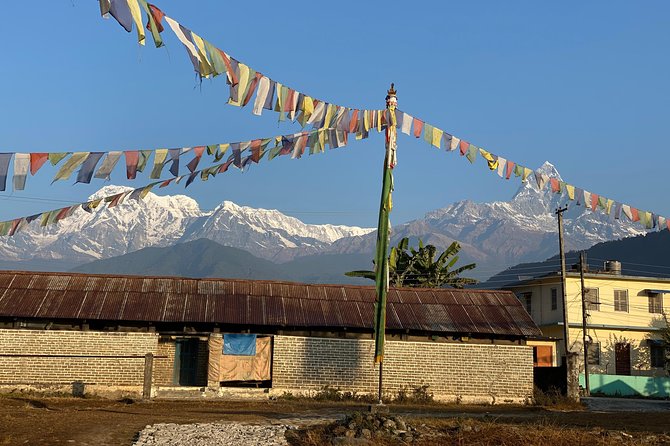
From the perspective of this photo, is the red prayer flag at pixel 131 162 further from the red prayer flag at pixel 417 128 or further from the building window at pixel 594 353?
the building window at pixel 594 353

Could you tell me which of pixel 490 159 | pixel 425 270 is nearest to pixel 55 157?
pixel 490 159

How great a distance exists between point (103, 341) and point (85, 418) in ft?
25.3

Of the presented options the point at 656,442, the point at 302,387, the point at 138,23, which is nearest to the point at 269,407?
the point at 302,387

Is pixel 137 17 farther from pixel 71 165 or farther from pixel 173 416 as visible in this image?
pixel 173 416

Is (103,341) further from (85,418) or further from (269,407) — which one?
(85,418)

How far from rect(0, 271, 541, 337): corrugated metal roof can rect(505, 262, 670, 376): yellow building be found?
19.1 m

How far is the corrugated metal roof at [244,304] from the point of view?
26.3 meters

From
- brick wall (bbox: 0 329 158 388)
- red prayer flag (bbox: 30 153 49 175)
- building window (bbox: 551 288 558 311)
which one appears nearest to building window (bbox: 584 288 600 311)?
building window (bbox: 551 288 558 311)

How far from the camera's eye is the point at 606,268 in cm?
5278

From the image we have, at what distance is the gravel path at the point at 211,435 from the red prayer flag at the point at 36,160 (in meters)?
5.31

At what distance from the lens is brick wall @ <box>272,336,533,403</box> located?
87.9 ft

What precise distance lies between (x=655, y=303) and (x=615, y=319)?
271cm

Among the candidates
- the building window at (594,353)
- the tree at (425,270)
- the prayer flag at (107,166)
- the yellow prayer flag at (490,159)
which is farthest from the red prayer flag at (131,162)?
the building window at (594,353)

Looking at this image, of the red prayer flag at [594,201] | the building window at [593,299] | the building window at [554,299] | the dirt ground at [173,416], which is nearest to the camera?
the dirt ground at [173,416]
